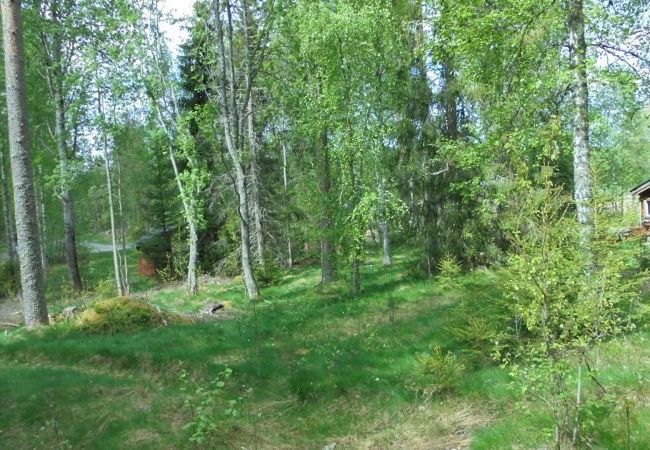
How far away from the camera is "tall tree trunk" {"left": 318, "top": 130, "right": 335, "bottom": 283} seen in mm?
13258

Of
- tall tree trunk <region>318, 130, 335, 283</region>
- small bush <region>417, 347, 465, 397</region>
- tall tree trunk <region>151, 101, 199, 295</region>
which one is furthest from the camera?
tall tree trunk <region>151, 101, 199, 295</region>

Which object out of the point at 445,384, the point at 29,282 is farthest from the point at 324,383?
the point at 29,282

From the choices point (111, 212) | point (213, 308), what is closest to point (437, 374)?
point (213, 308)

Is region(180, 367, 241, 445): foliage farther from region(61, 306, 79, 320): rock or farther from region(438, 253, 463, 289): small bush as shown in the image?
region(438, 253, 463, 289): small bush

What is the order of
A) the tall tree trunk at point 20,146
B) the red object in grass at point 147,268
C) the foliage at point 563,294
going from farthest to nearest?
the red object in grass at point 147,268 < the tall tree trunk at point 20,146 < the foliage at point 563,294

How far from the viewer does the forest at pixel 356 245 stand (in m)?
4.67

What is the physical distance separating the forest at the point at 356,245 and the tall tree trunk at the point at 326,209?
4.5 inches

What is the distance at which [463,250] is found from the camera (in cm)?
1386

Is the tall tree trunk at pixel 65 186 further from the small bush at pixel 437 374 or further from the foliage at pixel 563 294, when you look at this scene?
the foliage at pixel 563 294

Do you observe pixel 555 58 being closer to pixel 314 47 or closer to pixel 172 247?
pixel 314 47

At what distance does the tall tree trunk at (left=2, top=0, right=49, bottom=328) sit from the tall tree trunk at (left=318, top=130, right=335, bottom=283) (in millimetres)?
6887

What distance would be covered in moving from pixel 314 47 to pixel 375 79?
2.06m

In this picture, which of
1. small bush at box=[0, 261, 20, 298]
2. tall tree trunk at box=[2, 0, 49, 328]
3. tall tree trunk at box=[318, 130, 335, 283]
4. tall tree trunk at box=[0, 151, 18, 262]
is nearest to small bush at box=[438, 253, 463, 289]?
tall tree trunk at box=[318, 130, 335, 283]

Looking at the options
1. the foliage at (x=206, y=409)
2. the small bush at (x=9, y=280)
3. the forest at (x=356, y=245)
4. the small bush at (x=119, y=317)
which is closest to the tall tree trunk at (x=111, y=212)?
the forest at (x=356, y=245)
